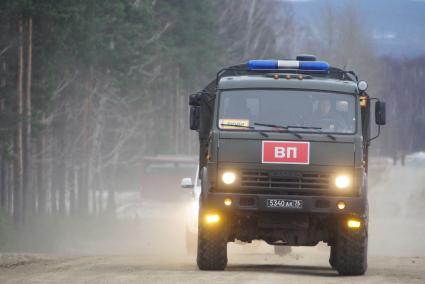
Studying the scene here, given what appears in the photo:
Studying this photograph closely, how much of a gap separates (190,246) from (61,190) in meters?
28.1

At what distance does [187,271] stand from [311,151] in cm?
238

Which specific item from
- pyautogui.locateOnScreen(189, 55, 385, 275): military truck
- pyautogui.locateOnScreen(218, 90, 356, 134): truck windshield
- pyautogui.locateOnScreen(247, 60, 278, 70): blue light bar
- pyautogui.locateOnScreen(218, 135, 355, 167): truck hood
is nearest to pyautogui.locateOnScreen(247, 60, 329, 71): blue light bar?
pyautogui.locateOnScreen(247, 60, 278, 70): blue light bar

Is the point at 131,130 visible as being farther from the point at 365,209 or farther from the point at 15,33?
the point at 365,209

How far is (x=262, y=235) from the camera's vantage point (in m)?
18.2

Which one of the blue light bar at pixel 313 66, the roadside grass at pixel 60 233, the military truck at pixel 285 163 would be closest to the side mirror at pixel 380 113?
the military truck at pixel 285 163

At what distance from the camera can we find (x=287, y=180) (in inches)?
687

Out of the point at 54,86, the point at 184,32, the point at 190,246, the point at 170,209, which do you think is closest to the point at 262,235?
the point at 190,246

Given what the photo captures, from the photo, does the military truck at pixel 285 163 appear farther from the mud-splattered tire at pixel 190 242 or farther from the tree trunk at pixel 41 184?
the tree trunk at pixel 41 184

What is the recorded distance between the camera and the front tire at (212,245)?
711 inches

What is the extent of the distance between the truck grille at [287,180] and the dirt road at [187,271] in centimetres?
119

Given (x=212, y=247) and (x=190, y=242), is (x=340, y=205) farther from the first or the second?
(x=190, y=242)

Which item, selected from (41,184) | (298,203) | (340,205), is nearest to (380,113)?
(340,205)

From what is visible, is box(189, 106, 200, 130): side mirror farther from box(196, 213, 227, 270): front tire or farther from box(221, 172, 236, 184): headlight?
box(196, 213, 227, 270): front tire

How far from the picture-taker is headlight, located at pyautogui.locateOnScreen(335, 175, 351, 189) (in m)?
17.4
